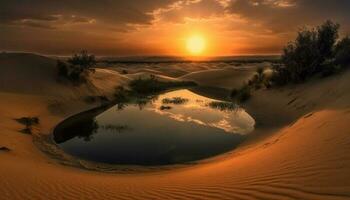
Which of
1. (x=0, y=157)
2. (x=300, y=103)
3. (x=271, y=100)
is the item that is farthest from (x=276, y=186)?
(x=271, y=100)

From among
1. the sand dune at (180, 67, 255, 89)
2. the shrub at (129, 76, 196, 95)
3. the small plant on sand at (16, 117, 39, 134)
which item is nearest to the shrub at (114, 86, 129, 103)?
the shrub at (129, 76, 196, 95)

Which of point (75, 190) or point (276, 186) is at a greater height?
point (276, 186)

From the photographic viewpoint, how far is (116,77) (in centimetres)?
3622

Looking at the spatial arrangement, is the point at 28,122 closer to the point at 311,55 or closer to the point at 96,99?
the point at 96,99

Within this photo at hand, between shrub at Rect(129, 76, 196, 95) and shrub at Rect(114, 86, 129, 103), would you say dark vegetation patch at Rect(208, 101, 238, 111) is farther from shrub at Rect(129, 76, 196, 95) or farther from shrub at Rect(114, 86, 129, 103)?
shrub at Rect(129, 76, 196, 95)

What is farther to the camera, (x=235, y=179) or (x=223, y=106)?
(x=223, y=106)

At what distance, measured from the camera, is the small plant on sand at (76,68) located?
26.5 m

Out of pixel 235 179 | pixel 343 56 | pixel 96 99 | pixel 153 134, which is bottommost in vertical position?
pixel 153 134

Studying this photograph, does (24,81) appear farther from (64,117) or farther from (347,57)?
(347,57)

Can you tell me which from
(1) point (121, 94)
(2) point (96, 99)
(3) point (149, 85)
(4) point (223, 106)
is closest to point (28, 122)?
(2) point (96, 99)

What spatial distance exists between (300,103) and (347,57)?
5602 millimetres

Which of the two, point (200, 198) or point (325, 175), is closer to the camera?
point (325, 175)

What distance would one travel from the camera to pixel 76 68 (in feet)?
89.9

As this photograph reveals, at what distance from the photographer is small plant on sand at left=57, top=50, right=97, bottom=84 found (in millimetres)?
26469
